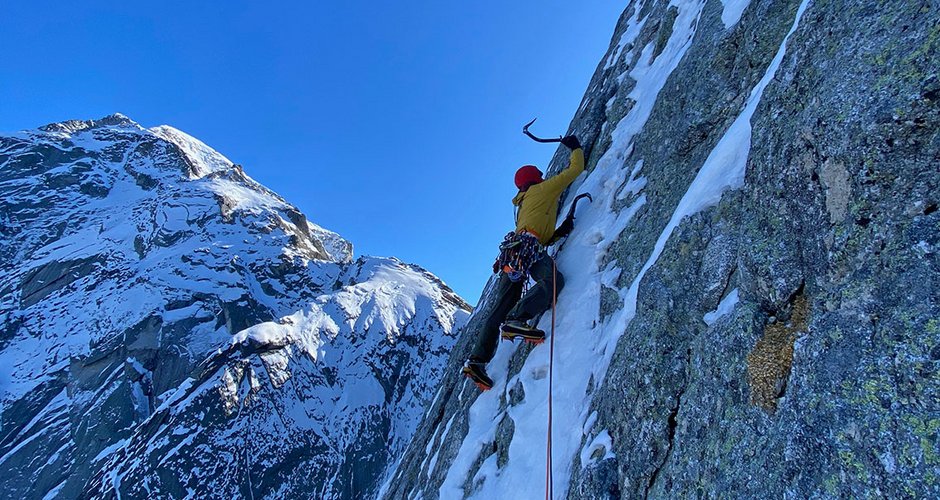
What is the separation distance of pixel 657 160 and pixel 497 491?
435 cm

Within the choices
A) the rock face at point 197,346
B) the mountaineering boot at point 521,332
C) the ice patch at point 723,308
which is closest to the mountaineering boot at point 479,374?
the mountaineering boot at point 521,332

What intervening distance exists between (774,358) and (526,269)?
153 inches

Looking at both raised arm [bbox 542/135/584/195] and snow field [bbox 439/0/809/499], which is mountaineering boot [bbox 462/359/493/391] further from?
raised arm [bbox 542/135/584/195]

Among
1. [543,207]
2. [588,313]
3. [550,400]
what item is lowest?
[550,400]

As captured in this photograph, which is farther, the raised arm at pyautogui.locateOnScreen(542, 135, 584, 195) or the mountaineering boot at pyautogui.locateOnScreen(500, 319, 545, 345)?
the raised arm at pyautogui.locateOnScreen(542, 135, 584, 195)

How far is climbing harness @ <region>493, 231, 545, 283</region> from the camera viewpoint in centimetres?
646

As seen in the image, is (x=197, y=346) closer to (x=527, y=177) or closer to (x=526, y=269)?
(x=527, y=177)

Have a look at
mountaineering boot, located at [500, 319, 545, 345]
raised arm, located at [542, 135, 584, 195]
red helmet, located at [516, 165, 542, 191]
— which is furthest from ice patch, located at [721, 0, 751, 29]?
mountaineering boot, located at [500, 319, 545, 345]

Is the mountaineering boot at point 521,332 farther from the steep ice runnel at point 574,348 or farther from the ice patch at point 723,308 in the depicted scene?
the ice patch at point 723,308

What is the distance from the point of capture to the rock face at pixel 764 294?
6.88ft

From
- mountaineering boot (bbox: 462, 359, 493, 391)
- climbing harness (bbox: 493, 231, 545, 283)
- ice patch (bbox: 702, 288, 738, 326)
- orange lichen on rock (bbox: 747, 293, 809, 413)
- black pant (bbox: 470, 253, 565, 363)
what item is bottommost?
orange lichen on rock (bbox: 747, 293, 809, 413)

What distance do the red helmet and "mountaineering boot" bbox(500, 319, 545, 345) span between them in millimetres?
2289

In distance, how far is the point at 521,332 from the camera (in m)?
6.05

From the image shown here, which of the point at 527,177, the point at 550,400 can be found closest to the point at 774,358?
the point at 550,400
